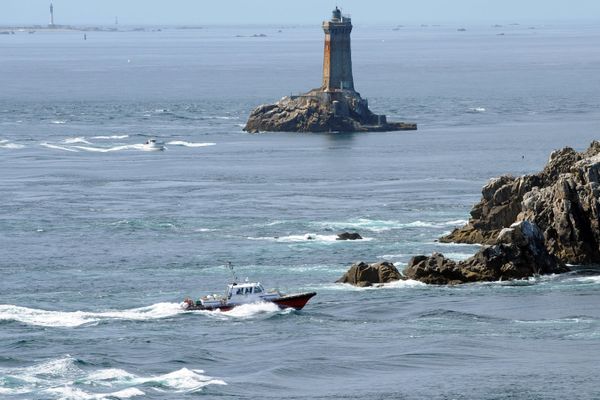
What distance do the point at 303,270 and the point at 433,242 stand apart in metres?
11.8

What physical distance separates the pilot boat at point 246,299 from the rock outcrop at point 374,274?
5.98 meters

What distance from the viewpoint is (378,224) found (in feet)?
387

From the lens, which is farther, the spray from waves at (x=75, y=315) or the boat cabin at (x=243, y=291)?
the boat cabin at (x=243, y=291)

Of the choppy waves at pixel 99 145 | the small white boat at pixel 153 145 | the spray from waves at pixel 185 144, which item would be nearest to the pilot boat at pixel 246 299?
the small white boat at pixel 153 145

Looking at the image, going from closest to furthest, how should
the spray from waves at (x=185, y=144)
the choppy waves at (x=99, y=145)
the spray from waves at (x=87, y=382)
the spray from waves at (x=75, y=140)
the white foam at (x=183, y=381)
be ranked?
the spray from waves at (x=87, y=382) → the white foam at (x=183, y=381) → the choppy waves at (x=99, y=145) → the spray from waves at (x=185, y=144) → the spray from waves at (x=75, y=140)

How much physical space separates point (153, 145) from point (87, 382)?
110767 mm

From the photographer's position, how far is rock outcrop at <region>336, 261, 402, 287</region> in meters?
93.9

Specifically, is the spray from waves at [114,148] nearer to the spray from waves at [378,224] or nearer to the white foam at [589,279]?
the spray from waves at [378,224]

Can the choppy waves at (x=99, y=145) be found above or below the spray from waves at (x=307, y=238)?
above

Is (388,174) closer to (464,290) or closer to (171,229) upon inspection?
(171,229)

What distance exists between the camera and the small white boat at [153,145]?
181 m

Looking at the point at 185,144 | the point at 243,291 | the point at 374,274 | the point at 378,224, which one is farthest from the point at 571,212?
the point at 185,144

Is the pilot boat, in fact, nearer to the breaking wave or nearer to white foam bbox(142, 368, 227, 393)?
the breaking wave

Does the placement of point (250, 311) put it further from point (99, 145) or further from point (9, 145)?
point (9, 145)
